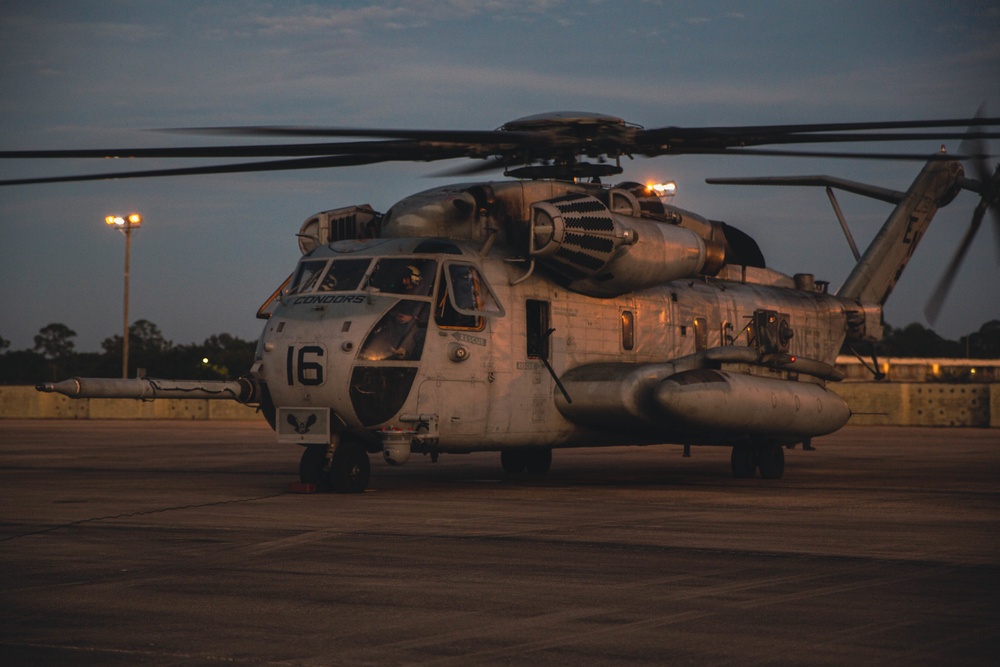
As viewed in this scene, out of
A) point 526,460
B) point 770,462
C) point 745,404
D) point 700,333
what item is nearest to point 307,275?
point 526,460

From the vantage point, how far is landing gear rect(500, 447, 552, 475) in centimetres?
2008

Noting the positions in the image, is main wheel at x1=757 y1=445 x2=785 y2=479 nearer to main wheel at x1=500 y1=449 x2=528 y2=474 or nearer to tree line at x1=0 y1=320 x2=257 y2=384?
main wheel at x1=500 y1=449 x2=528 y2=474

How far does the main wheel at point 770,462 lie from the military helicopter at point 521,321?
4 centimetres

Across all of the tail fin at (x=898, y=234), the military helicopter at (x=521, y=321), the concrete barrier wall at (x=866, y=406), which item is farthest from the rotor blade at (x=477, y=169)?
the concrete barrier wall at (x=866, y=406)

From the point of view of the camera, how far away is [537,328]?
17.3m

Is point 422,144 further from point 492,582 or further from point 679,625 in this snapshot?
point 679,625

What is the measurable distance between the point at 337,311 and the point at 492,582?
723cm

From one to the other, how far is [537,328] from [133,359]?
2766 inches

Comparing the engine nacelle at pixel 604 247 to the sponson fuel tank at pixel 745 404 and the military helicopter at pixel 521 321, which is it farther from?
the sponson fuel tank at pixel 745 404

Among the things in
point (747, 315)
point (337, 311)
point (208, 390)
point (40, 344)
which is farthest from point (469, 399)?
point (40, 344)

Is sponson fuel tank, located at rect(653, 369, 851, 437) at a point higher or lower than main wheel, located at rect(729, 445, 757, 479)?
higher

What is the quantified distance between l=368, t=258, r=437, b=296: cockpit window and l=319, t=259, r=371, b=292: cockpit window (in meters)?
0.19

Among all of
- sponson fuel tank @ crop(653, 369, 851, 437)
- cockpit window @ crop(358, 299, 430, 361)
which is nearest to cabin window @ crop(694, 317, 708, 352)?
sponson fuel tank @ crop(653, 369, 851, 437)

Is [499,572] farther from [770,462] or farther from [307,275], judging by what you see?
[770,462]
